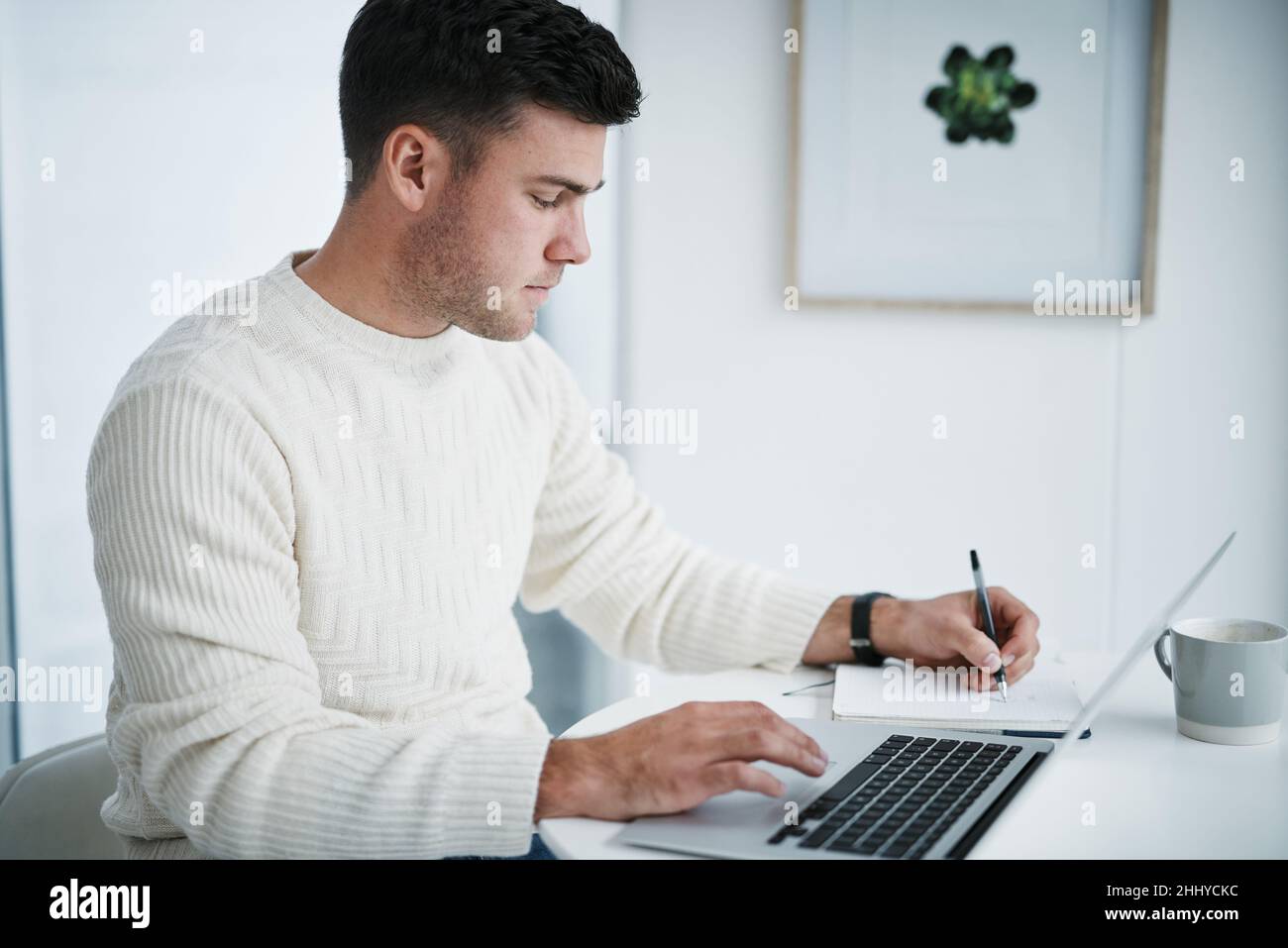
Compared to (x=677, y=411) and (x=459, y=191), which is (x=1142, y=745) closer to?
(x=459, y=191)

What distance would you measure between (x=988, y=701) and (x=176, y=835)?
0.73 metres

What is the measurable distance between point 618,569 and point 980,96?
1.16 m

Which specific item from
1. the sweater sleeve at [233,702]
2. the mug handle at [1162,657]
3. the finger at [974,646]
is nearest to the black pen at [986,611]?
Result: the finger at [974,646]

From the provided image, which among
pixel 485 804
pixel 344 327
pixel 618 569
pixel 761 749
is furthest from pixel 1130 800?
pixel 344 327

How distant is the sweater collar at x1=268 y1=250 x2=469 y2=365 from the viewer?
1146 millimetres

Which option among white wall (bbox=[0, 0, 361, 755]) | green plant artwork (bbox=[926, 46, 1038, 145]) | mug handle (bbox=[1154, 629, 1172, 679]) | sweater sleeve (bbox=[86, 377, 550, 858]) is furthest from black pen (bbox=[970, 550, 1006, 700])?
white wall (bbox=[0, 0, 361, 755])

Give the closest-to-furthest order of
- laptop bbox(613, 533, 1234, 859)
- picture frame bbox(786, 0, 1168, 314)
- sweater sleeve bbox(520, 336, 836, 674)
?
laptop bbox(613, 533, 1234, 859)
sweater sleeve bbox(520, 336, 836, 674)
picture frame bbox(786, 0, 1168, 314)

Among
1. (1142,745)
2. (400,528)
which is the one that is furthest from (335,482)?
(1142,745)

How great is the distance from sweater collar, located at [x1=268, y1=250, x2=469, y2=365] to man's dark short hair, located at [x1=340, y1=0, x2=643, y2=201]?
0.47 feet

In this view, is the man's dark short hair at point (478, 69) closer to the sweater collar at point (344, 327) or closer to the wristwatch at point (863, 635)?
the sweater collar at point (344, 327)

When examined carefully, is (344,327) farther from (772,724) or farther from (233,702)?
(772,724)

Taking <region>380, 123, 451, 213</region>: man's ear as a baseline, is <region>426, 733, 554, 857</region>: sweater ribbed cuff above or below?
below

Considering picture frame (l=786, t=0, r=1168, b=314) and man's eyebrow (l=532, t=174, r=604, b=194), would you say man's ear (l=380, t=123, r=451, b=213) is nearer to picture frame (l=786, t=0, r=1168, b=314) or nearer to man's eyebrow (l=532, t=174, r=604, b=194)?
man's eyebrow (l=532, t=174, r=604, b=194)

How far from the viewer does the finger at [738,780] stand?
84cm
